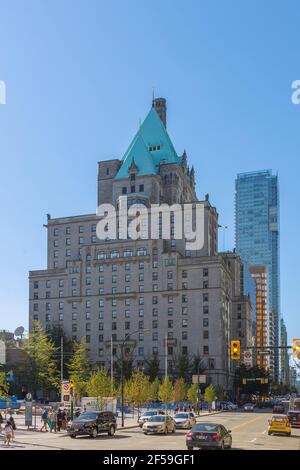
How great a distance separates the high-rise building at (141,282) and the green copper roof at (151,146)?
0.26 metres

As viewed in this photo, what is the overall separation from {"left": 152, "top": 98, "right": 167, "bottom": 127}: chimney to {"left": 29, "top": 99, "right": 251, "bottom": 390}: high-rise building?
11.8 m

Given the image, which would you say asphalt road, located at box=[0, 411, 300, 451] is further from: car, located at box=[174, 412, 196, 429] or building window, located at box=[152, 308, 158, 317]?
building window, located at box=[152, 308, 158, 317]

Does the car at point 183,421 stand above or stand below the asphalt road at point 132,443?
below

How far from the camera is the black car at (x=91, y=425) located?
41097 mm

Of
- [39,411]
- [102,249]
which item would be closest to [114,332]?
[102,249]

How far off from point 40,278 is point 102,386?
310ft

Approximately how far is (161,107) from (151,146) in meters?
18.8

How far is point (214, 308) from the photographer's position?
142m

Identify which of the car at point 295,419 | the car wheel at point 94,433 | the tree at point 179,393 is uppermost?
the car wheel at point 94,433

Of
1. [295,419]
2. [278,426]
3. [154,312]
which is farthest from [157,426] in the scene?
[154,312]

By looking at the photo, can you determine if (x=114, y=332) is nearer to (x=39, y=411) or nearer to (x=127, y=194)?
(x=127, y=194)

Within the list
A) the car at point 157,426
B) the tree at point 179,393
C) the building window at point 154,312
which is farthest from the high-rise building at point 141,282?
the car at point 157,426

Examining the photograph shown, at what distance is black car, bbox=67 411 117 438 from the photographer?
1618 inches

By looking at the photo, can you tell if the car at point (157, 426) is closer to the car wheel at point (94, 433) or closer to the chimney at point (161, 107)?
the car wheel at point (94, 433)
